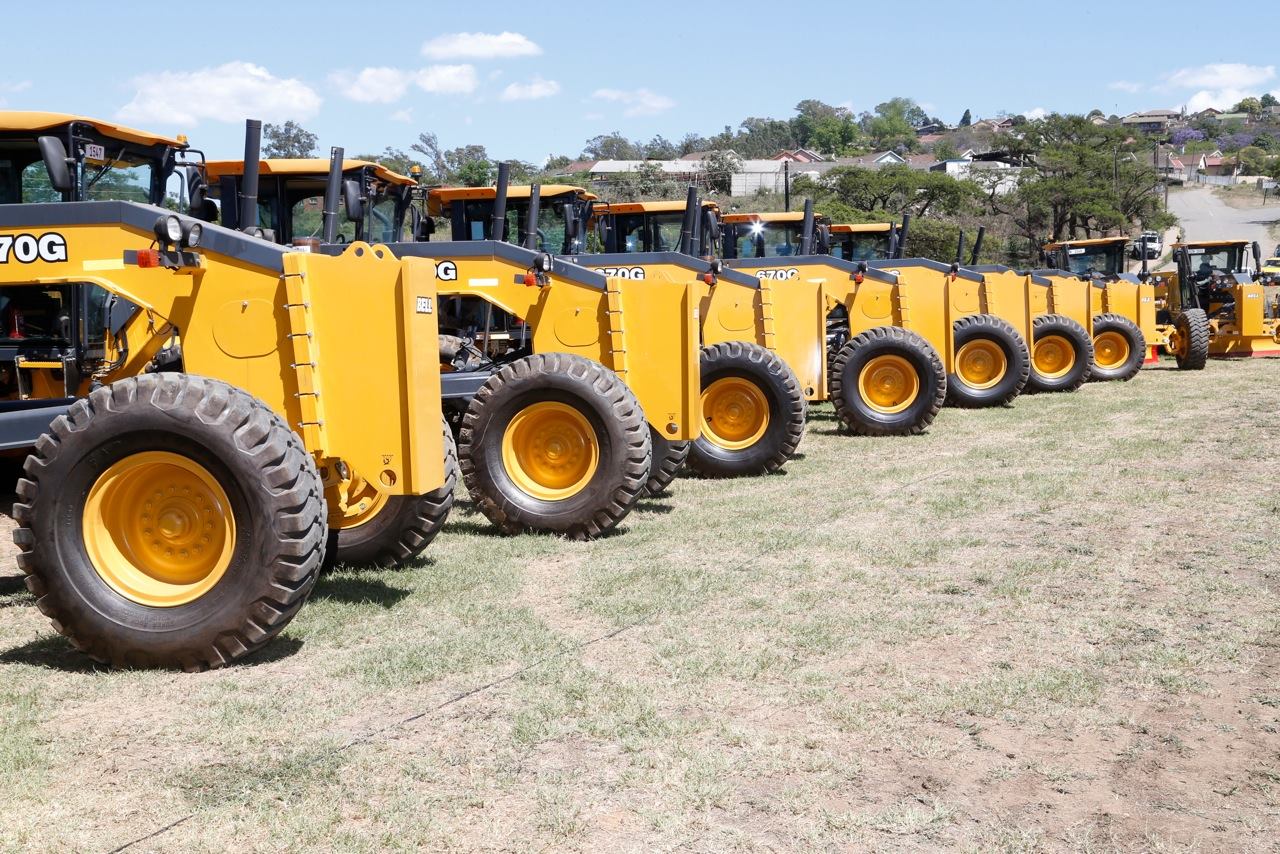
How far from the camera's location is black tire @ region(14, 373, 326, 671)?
5.31m

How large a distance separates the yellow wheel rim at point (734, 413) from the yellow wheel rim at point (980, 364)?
6477mm

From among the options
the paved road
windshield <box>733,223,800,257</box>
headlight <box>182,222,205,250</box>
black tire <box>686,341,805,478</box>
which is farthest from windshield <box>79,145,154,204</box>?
the paved road

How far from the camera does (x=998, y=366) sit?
17328 millimetres

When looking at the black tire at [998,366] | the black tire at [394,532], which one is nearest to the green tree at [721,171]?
the black tire at [998,366]

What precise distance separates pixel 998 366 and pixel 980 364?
257 millimetres

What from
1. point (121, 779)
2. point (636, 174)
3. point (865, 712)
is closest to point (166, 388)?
point (121, 779)

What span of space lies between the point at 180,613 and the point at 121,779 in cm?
121

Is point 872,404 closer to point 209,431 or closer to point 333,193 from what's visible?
point 333,193

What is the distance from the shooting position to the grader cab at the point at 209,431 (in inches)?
211

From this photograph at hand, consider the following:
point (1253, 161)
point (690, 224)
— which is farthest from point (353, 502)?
point (1253, 161)

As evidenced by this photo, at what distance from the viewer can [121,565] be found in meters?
5.53

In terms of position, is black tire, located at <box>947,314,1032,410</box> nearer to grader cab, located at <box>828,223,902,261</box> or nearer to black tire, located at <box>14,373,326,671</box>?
grader cab, located at <box>828,223,902,261</box>

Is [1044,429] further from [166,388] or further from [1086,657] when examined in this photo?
[166,388]

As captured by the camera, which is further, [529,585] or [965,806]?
[529,585]
